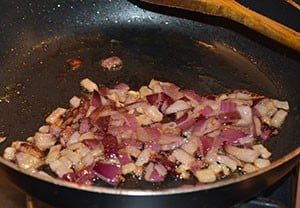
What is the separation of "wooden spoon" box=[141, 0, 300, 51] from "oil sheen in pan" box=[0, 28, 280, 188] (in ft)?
0.59

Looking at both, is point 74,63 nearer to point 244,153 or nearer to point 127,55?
point 127,55

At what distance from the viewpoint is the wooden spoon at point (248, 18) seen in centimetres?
108

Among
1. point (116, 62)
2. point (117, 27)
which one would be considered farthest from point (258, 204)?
point (117, 27)

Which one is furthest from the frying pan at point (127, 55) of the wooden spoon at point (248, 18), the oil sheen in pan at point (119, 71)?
the wooden spoon at point (248, 18)

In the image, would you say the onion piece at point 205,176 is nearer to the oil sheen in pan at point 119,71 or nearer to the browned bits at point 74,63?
the oil sheen in pan at point 119,71

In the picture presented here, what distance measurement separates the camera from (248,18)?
3.65 feet

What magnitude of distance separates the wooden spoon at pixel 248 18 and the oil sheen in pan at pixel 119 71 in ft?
0.59

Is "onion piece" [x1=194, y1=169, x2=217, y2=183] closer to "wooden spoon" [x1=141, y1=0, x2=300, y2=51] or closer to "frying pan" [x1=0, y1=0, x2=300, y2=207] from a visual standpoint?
"frying pan" [x1=0, y1=0, x2=300, y2=207]

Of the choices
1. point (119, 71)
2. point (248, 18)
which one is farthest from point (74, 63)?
point (248, 18)

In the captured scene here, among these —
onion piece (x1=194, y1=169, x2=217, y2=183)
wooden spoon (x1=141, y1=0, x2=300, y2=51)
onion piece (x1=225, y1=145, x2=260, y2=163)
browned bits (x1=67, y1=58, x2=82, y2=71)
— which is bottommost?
onion piece (x1=194, y1=169, x2=217, y2=183)

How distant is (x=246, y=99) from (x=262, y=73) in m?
0.12

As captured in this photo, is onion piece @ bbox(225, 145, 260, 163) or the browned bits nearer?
onion piece @ bbox(225, 145, 260, 163)

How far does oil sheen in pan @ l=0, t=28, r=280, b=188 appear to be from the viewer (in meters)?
1.23

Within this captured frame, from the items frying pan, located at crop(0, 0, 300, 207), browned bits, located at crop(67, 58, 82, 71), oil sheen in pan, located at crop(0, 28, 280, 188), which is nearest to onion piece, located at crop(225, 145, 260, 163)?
frying pan, located at crop(0, 0, 300, 207)
